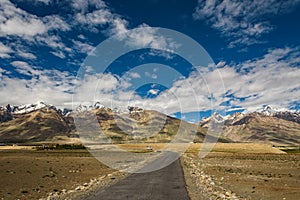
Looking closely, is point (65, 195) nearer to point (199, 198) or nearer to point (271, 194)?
point (199, 198)

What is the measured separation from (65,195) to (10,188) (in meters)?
7.82

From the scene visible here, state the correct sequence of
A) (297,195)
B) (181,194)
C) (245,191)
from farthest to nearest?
1. (245,191)
2. (297,195)
3. (181,194)

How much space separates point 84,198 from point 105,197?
145 cm

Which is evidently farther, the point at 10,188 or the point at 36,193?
the point at 10,188

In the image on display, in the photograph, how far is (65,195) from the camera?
22469 mm

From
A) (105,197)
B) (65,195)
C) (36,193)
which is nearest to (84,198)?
(105,197)

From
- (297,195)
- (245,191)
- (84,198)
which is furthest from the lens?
(245,191)

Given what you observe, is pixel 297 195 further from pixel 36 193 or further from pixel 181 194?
pixel 36 193

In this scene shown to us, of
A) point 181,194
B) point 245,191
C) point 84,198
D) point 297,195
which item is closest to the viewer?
point 84,198

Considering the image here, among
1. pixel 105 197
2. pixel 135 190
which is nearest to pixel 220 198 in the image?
pixel 135 190

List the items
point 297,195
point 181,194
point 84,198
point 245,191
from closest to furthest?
point 84,198 → point 181,194 → point 297,195 → point 245,191

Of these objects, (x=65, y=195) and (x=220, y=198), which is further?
(x=65, y=195)

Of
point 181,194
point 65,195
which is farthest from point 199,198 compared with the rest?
point 65,195

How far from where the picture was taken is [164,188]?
2442 centimetres
